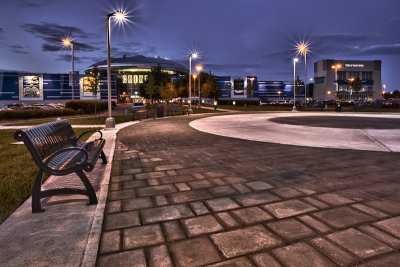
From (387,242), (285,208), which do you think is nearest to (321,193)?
(285,208)

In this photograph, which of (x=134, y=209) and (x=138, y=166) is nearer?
(x=134, y=209)

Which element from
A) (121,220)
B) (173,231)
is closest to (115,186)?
(121,220)

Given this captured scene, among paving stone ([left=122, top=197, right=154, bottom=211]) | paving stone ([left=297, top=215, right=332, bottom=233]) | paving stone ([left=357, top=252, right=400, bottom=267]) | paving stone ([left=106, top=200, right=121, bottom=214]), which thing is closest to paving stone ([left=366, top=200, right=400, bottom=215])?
paving stone ([left=297, top=215, right=332, bottom=233])

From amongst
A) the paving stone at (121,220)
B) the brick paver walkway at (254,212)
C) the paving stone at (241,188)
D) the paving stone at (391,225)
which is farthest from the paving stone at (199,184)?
the paving stone at (391,225)

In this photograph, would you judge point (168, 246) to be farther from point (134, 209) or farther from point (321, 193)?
point (321, 193)

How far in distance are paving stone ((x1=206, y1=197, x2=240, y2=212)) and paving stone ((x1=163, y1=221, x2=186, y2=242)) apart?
0.69m

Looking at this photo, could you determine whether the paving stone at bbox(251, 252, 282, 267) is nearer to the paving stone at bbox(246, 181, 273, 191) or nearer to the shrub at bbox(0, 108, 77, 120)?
the paving stone at bbox(246, 181, 273, 191)

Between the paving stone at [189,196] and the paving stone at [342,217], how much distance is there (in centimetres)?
166

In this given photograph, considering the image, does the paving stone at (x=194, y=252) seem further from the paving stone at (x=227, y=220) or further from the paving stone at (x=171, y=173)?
the paving stone at (x=171, y=173)

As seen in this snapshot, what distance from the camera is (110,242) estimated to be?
3240mm

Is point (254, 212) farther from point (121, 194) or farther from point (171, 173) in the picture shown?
point (171, 173)

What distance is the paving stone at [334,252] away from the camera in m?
2.82

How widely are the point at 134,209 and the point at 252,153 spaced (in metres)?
4.79

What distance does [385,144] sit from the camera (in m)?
9.60
